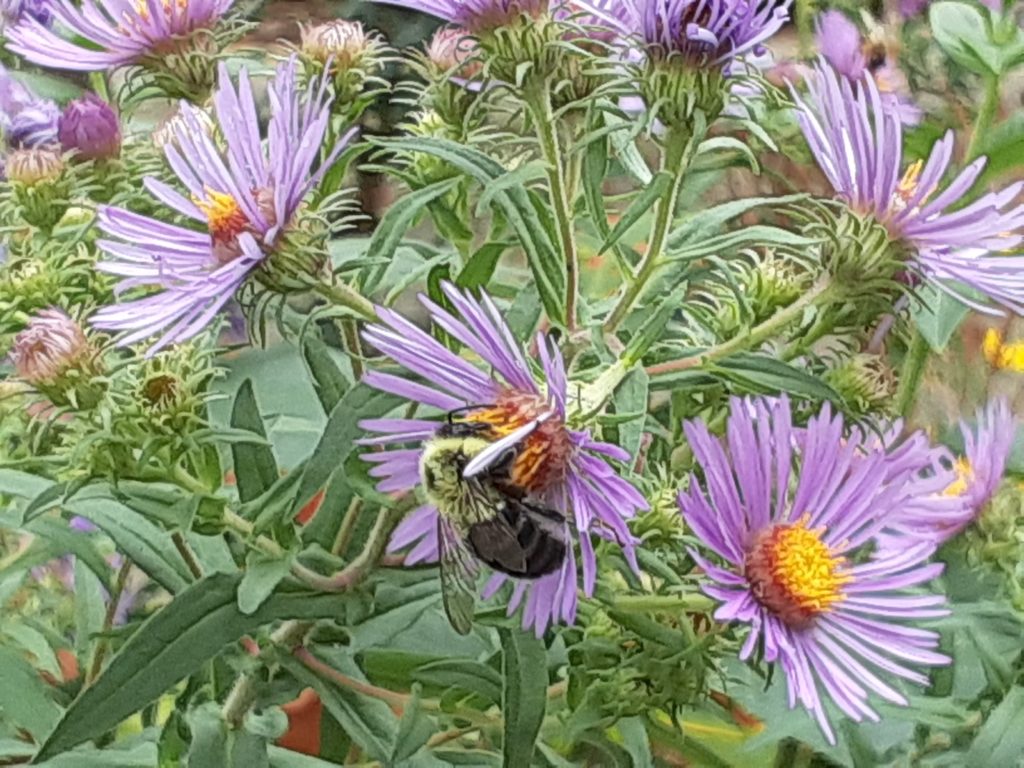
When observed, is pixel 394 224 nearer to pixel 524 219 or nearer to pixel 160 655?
pixel 524 219

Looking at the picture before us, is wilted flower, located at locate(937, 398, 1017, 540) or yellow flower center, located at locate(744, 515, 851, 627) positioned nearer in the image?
yellow flower center, located at locate(744, 515, 851, 627)

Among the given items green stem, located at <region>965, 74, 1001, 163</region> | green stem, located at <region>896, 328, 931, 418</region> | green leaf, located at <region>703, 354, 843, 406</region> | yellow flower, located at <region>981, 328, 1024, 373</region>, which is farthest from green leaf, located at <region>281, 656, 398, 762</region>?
yellow flower, located at <region>981, 328, 1024, 373</region>

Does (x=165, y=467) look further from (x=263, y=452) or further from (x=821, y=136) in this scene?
(x=821, y=136)

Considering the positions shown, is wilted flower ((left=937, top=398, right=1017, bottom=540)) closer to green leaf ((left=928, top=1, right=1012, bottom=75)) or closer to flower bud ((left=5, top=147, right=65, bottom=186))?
green leaf ((left=928, top=1, right=1012, bottom=75))

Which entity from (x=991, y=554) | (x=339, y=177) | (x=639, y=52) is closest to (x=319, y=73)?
(x=339, y=177)

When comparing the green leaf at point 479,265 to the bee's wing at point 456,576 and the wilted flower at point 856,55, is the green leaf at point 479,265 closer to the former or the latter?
the bee's wing at point 456,576

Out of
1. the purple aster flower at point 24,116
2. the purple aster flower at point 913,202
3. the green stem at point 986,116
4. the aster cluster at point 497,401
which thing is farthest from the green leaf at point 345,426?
the green stem at point 986,116
